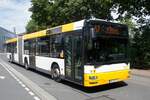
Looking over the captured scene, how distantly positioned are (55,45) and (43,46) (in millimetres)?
2254

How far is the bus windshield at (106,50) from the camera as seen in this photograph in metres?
10.9

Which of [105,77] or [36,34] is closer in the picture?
[105,77]

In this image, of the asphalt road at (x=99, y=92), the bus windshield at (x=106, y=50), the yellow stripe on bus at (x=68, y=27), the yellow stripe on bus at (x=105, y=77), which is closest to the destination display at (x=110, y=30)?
the bus windshield at (x=106, y=50)

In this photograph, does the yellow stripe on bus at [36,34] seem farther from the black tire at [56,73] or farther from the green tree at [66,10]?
the green tree at [66,10]

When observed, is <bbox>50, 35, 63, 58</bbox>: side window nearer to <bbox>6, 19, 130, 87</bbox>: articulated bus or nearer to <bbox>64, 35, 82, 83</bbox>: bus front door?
<bbox>6, 19, 130, 87</bbox>: articulated bus

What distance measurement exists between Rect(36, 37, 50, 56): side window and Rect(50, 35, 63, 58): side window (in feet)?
1.98

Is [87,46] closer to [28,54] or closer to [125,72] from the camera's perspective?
[125,72]

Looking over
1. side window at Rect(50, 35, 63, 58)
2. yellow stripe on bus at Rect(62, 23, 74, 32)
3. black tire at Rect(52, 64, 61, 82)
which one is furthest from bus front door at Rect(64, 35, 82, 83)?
black tire at Rect(52, 64, 61, 82)

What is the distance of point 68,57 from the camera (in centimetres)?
1266

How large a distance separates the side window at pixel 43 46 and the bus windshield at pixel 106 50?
4.85 meters

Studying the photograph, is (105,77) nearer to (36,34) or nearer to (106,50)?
(106,50)

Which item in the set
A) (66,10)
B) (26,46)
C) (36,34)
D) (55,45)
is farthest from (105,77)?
(66,10)

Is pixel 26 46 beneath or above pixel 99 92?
above

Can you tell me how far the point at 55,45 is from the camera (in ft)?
47.1
